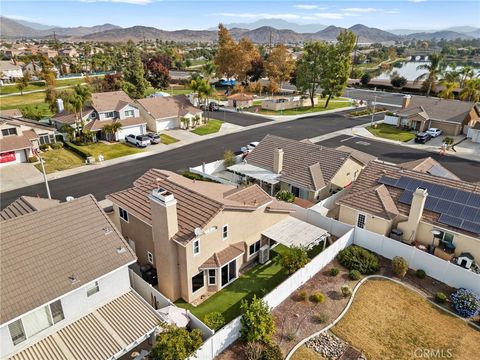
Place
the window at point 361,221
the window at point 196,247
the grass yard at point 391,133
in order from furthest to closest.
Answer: the grass yard at point 391,133, the window at point 361,221, the window at point 196,247

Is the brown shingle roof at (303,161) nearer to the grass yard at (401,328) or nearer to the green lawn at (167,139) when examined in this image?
the grass yard at (401,328)

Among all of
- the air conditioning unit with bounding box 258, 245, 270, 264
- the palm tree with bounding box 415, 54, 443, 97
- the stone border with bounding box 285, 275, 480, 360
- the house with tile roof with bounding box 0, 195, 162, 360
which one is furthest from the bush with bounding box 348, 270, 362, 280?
the palm tree with bounding box 415, 54, 443, 97

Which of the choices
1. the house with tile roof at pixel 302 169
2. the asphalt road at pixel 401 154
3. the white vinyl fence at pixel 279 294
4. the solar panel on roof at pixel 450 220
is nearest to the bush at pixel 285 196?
the house with tile roof at pixel 302 169

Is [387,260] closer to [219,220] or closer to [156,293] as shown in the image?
[219,220]

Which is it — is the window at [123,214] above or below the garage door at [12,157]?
above

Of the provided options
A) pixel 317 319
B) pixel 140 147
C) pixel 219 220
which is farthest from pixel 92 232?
pixel 140 147

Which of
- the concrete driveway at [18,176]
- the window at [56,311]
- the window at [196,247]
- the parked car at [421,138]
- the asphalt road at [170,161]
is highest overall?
the window at [196,247]
